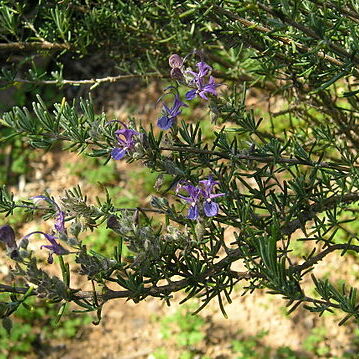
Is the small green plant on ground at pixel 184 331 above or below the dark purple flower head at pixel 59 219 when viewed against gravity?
below

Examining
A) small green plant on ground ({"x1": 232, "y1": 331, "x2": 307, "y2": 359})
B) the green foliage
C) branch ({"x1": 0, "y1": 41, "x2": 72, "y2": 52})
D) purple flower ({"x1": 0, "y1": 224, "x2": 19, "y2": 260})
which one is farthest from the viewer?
the green foliage

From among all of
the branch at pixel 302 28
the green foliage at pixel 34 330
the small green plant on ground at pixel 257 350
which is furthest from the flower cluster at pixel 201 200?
the green foliage at pixel 34 330

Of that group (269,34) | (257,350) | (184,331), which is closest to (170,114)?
(269,34)

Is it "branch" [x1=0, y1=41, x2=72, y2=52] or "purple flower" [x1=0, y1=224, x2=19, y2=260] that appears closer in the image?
"purple flower" [x1=0, y1=224, x2=19, y2=260]

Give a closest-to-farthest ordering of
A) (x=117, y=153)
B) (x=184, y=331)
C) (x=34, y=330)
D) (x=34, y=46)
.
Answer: (x=117, y=153) < (x=34, y=46) < (x=184, y=331) < (x=34, y=330)

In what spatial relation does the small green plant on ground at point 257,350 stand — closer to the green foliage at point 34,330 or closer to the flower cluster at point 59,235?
the green foliage at point 34,330

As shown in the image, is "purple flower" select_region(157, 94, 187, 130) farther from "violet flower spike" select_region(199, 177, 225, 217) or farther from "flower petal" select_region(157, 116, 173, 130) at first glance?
"violet flower spike" select_region(199, 177, 225, 217)

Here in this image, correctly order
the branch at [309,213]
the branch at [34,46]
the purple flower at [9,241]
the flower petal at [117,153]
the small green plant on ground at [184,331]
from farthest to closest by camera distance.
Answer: the small green plant on ground at [184,331], the branch at [34,46], the branch at [309,213], the flower petal at [117,153], the purple flower at [9,241]

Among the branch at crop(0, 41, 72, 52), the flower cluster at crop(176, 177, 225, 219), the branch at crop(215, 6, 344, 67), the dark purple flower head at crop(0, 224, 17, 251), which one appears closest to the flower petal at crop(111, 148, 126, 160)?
the flower cluster at crop(176, 177, 225, 219)

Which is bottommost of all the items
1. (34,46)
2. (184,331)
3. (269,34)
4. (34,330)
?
(34,330)

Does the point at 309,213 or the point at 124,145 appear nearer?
the point at 124,145

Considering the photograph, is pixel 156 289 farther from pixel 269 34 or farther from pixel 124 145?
pixel 269 34
